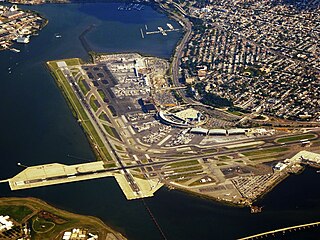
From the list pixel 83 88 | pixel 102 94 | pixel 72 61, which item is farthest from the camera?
pixel 72 61

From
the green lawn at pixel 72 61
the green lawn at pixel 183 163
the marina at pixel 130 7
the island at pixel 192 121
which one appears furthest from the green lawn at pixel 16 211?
the marina at pixel 130 7

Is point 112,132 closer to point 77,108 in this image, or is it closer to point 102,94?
point 77,108

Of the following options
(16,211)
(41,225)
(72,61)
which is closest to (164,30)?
(72,61)

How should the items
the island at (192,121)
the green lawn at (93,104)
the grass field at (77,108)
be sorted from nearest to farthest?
the island at (192,121) → the grass field at (77,108) → the green lawn at (93,104)

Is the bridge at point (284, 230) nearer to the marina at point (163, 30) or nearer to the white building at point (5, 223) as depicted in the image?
the white building at point (5, 223)

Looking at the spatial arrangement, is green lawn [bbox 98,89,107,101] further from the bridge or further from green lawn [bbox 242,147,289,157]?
the bridge

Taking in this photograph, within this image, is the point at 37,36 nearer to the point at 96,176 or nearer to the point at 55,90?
the point at 55,90
